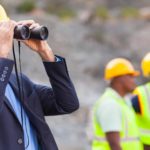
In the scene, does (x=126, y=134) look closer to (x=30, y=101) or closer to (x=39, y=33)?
(x=30, y=101)

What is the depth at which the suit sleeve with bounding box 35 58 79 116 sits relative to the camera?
13.8ft

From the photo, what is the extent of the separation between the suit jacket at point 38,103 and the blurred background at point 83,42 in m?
9.31

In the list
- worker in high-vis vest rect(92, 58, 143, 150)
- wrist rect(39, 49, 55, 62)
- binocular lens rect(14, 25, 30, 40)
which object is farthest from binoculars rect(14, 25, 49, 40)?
worker in high-vis vest rect(92, 58, 143, 150)

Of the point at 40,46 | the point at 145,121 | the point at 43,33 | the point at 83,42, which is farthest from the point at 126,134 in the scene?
the point at 83,42

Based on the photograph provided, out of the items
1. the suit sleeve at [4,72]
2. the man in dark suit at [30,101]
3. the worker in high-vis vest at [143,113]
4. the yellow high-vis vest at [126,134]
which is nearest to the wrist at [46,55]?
the man in dark suit at [30,101]

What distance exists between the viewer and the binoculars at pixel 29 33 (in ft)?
12.7

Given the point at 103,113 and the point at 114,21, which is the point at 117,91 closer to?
the point at 103,113

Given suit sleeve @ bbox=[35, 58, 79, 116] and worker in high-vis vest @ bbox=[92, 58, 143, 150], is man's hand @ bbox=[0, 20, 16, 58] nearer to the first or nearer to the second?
suit sleeve @ bbox=[35, 58, 79, 116]

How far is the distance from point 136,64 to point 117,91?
53.4ft

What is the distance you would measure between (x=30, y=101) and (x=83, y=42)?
2209cm

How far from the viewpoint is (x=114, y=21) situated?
3116 centimetres

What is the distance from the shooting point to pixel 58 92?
424cm

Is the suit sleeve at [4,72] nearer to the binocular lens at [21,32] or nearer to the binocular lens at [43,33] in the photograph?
the binocular lens at [21,32]

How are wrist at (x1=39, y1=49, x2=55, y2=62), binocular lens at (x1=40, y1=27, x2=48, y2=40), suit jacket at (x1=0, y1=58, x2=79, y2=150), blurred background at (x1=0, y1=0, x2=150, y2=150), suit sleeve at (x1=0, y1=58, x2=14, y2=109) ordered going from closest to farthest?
1. suit sleeve at (x1=0, y1=58, x2=14, y2=109)
2. suit jacket at (x1=0, y1=58, x2=79, y2=150)
3. binocular lens at (x1=40, y1=27, x2=48, y2=40)
4. wrist at (x1=39, y1=49, x2=55, y2=62)
5. blurred background at (x1=0, y1=0, x2=150, y2=150)
